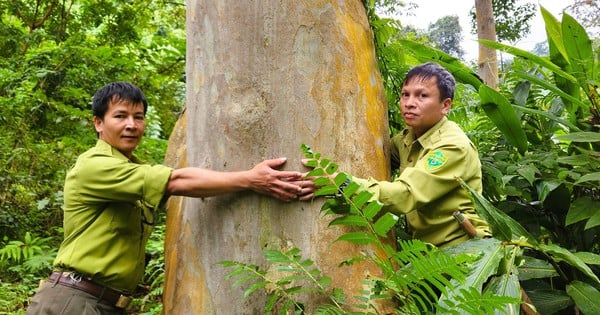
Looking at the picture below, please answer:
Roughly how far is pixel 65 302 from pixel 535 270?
2283 millimetres

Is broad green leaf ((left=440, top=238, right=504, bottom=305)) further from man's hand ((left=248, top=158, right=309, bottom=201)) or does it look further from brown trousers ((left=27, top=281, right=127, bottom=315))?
brown trousers ((left=27, top=281, right=127, bottom=315))

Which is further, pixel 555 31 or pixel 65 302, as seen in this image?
pixel 555 31

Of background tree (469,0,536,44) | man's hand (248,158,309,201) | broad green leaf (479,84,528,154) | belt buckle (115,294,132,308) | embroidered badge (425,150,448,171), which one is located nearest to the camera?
man's hand (248,158,309,201)

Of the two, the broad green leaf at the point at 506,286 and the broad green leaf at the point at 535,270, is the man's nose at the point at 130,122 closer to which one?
the broad green leaf at the point at 506,286

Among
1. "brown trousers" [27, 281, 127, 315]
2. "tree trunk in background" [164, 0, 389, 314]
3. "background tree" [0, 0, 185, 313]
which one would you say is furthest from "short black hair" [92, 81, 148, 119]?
"background tree" [0, 0, 185, 313]

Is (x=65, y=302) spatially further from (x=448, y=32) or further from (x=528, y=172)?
(x=448, y=32)

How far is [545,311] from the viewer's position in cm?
275

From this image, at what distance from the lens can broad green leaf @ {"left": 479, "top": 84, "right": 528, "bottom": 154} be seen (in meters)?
3.28

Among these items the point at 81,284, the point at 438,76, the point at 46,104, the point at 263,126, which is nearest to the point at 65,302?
the point at 81,284

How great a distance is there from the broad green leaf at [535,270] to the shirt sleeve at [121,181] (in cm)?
169

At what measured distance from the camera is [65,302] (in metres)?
2.82

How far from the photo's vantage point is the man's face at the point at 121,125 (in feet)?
9.79

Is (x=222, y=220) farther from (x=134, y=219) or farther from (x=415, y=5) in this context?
(x=415, y=5)

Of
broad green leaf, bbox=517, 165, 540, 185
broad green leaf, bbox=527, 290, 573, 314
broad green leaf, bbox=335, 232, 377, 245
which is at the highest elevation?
broad green leaf, bbox=517, 165, 540, 185
